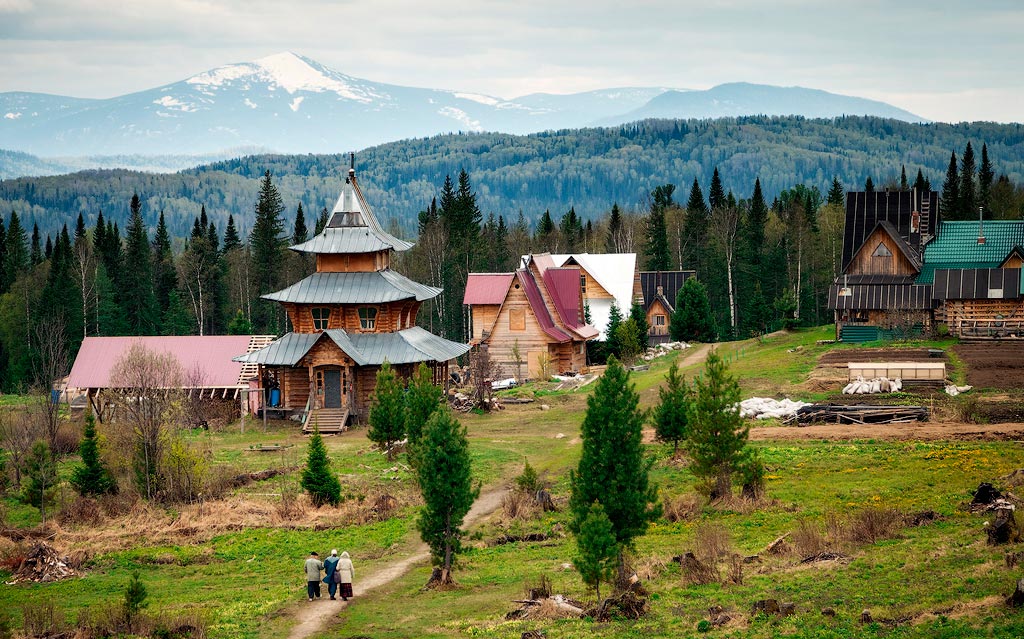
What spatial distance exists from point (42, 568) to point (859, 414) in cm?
2706

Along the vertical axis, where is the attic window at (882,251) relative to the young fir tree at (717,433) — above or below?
above

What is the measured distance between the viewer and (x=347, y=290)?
55.0 metres

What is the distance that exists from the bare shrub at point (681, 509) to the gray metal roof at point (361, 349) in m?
22.6

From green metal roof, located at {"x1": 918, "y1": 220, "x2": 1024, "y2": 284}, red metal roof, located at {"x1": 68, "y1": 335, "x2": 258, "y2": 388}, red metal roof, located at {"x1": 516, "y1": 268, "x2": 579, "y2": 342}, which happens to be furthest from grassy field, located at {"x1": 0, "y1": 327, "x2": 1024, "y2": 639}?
green metal roof, located at {"x1": 918, "y1": 220, "x2": 1024, "y2": 284}

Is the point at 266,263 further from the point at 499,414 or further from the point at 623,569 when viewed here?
Result: the point at 623,569

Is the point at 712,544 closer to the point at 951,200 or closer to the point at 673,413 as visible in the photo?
the point at 673,413

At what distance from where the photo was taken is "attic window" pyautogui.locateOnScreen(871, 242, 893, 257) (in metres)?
64.9

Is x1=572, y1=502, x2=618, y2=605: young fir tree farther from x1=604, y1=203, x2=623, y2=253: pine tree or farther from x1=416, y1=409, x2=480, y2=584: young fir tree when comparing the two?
x1=604, y1=203, x2=623, y2=253: pine tree

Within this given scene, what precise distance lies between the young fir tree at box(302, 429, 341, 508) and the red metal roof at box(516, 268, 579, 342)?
101 ft

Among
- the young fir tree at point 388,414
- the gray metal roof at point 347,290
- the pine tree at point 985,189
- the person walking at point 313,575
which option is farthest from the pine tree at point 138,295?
the person walking at point 313,575

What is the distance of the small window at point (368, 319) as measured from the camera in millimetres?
55250

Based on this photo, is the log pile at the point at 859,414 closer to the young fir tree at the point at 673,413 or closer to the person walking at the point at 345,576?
the young fir tree at the point at 673,413

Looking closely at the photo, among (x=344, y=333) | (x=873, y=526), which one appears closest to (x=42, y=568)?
(x=873, y=526)

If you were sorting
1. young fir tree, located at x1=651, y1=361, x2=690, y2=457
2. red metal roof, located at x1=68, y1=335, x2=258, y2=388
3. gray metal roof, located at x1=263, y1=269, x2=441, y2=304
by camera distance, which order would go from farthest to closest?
red metal roof, located at x1=68, y1=335, x2=258, y2=388
gray metal roof, located at x1=263, y1=269, x2=441, y2=304
young fir tree, located at x1=651, y1=361, x2=690, y2=457
